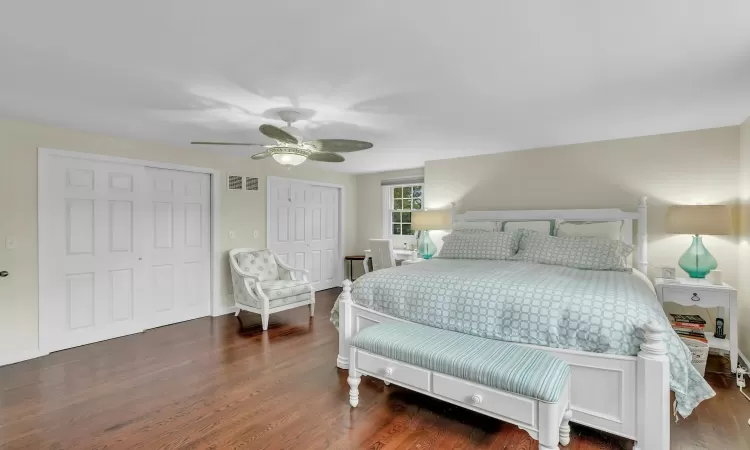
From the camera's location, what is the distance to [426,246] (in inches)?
194

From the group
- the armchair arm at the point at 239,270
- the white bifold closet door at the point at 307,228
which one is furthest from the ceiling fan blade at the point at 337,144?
the white bifold closet door at the point at 307,228

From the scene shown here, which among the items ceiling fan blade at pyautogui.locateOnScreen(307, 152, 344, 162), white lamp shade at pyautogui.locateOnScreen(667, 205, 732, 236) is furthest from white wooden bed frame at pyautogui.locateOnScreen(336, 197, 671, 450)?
ceiling fan blade at pyautogui.locateOnScreen(307, 152, 344, 162)

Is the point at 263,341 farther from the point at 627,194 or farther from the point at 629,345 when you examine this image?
the point at 627,194

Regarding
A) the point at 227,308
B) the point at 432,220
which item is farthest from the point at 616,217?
the point at 227,308

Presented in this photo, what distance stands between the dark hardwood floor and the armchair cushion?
926mm

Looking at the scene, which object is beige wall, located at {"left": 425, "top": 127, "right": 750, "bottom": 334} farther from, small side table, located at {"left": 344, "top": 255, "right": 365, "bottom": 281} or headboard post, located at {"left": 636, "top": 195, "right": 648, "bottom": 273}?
small side table, located at {"left": 344, "top": 255, "right": 365, "bottom": 281}

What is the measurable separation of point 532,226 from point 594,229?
63 centimetres

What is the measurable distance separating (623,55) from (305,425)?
9.06 feet

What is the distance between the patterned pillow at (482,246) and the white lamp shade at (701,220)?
1.34 metres

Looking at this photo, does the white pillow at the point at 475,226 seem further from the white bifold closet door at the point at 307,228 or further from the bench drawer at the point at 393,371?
the bench drawer at the point at 393,371

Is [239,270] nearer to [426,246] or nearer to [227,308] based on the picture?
[227,308]

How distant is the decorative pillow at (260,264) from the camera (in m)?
4.61

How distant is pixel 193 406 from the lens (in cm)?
237

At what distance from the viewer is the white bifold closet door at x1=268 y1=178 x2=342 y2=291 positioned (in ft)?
17.5
